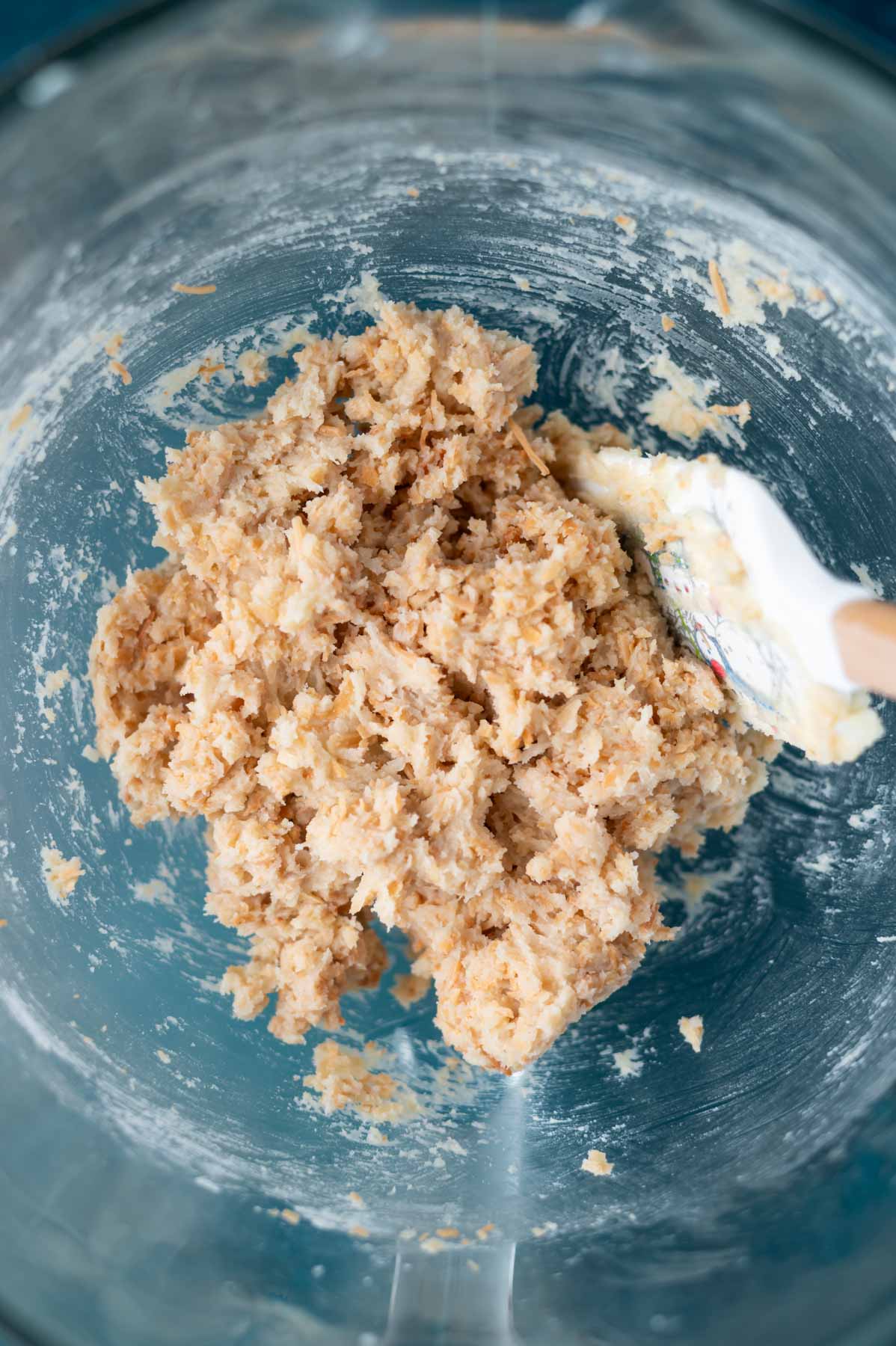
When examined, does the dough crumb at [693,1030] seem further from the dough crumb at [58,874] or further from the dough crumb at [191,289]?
the dough crumb at [191,289]

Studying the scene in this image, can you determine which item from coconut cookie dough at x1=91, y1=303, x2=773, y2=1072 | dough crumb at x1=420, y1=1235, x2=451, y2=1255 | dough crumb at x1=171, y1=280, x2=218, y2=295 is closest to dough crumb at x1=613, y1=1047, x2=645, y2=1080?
coconut cookie dough at x1=91, y1=303, x2=773, y2=1072

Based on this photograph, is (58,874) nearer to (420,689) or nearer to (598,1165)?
(420,689)

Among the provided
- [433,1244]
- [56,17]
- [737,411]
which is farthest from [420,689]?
[56,17]

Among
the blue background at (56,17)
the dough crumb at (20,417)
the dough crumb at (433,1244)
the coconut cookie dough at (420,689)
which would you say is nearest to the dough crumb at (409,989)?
the coconut cookie dough at (420,689)

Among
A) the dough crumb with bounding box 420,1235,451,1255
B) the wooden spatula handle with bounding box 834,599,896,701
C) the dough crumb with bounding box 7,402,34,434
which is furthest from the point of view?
the dough crumb with bounding box 420,1235,451,1255

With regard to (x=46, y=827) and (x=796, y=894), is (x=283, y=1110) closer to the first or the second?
(x=46, y=827)

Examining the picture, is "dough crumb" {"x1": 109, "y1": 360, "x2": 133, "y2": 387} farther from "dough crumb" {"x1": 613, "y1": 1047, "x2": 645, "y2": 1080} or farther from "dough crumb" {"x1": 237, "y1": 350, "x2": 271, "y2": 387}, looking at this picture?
"dough crumb" {"x1": 613, "y1": 1047, "x2": 645, "y2": 1080}

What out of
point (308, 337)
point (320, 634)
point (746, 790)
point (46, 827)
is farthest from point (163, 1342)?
point (308, 337)
